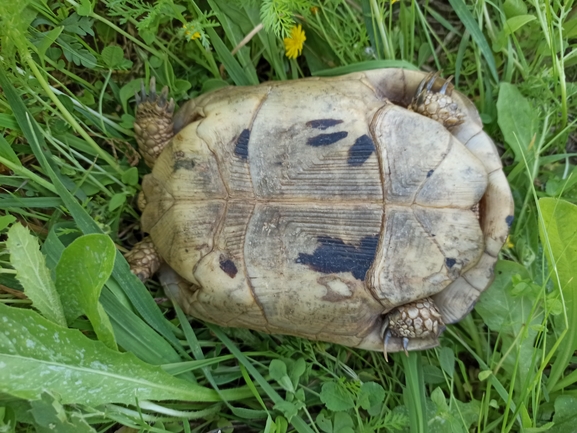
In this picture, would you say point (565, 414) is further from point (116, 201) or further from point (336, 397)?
point (116, 201)

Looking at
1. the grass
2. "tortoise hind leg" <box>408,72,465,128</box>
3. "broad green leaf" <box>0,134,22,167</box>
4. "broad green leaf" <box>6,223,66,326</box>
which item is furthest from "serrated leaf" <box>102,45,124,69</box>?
"tortoise hind leg" <box>408,72,465,128</box>

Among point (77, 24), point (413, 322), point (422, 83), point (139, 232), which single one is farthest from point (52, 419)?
point (422, 83)

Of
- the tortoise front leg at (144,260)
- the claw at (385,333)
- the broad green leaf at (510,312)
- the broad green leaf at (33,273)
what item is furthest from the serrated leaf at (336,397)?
the broad green leaf at (33,273)

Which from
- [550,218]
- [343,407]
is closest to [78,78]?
[343,407]

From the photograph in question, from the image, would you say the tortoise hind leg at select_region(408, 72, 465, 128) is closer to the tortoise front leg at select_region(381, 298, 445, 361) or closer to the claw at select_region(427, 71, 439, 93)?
the claw at select_region(427, 71, 439, 93)

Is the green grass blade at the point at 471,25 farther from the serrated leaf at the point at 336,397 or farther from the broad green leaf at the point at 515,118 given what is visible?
the serrated leaf at the point at 336,397

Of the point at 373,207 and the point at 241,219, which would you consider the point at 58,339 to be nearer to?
the point at 241,219
